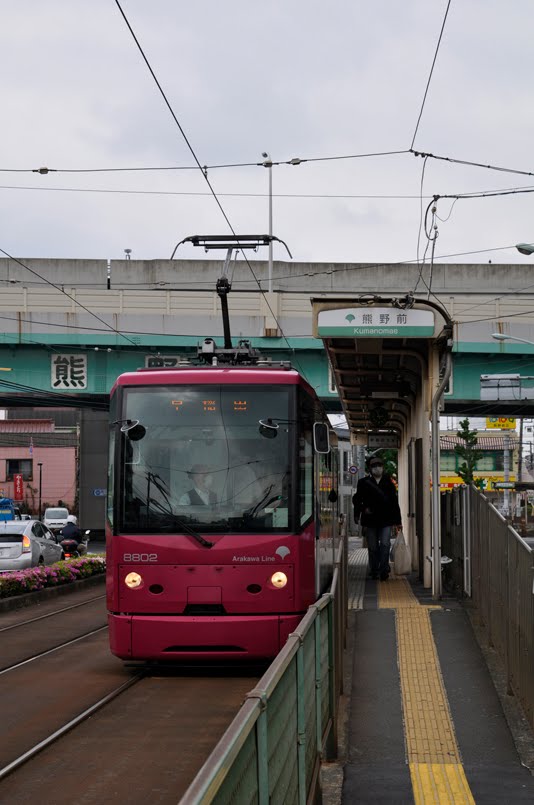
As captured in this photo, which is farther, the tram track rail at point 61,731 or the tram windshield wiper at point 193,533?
the tram windshield wiper at point 193,533

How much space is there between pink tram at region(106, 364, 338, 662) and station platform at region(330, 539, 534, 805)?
3.81 ft

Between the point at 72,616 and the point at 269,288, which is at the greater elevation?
the point at 269,288

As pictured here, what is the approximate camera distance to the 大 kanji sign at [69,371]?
112 feet

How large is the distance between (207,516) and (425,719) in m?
2.94

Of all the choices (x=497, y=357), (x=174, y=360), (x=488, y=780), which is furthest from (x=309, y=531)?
(x=497, y=357)

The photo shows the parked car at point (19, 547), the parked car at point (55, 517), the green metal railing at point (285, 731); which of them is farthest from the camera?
the parked car at point (55, 517)

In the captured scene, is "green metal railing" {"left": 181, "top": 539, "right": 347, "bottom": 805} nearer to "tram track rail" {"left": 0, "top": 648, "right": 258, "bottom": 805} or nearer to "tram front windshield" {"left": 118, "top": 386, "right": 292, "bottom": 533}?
"tram track rail" {"left": 0, "top": 648, "right": 258, "bottom": 805}

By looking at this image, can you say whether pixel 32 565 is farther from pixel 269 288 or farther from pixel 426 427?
pixel 269 288

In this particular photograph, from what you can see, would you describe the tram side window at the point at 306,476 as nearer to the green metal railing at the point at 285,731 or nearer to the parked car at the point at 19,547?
the green metal railing at the point at 285,731

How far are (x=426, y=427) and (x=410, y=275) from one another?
98.3ft

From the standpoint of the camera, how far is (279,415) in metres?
10.8

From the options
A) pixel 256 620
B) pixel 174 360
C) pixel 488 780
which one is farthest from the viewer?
pixel 174 360

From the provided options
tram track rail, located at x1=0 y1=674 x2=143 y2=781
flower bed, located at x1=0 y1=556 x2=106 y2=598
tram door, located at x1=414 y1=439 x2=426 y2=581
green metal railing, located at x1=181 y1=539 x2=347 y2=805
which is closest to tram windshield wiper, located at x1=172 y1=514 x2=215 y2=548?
tram track rail, located at x1=0 y1=674 x2=143 y2=781

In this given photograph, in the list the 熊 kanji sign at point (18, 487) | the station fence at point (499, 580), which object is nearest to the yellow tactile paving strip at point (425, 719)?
the station fence at point (499, 580)
